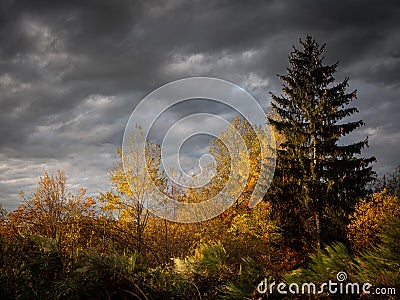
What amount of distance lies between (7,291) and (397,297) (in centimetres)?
169

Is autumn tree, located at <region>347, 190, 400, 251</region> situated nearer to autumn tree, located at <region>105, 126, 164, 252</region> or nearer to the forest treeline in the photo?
the forest treeline

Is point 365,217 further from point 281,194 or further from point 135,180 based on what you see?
point 135,180

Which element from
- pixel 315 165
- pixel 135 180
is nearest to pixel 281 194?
pixel 315 165

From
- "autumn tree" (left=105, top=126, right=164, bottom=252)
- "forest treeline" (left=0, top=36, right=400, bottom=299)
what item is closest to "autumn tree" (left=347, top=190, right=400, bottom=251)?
"forest treeline" (left=0, top=36, right=400, bottom=299)

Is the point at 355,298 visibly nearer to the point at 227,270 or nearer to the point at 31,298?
the point at 227,270

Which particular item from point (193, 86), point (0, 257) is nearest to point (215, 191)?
point (193, 86)

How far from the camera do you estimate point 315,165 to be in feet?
62.6

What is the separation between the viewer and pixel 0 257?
7.40 ft

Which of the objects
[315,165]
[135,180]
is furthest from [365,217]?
[135,180]

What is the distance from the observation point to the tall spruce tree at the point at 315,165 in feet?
61.5

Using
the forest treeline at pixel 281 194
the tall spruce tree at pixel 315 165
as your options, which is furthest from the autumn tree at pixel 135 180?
the tall spruce tree at pixel 315 165

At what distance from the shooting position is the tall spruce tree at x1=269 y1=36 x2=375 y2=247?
61.5ft

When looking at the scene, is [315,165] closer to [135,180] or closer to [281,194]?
[281,194]

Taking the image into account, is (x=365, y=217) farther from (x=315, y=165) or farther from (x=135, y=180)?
(x=135, y=180)
